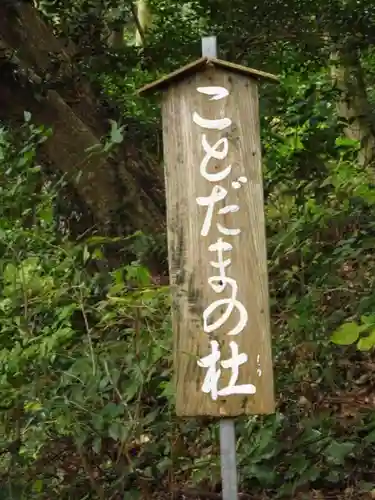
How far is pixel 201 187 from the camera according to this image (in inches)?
96.0

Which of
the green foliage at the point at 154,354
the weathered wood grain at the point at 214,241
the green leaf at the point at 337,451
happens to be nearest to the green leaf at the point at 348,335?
the green foliage at the point at 154,354

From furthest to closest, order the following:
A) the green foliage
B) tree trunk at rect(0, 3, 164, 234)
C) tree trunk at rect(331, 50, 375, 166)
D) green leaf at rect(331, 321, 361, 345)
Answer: tree trunk at rect(331, 50, 375, 166)
tree trunk at rect(0, 3, 164, 234)
the green foliage
green leaf at rect(331, 321, 361, 345)

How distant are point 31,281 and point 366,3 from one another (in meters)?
3.25

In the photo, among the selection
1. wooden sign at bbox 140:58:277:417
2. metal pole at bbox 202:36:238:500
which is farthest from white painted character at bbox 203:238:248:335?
metal pole at bbox 202:36:238:500

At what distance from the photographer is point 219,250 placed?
2.42m

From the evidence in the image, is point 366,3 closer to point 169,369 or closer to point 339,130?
point 339,130

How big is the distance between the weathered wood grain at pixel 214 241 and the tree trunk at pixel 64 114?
2409 millimetres

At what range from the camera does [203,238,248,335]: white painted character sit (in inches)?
94.6

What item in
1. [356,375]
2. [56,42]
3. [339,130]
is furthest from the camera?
[56,42]

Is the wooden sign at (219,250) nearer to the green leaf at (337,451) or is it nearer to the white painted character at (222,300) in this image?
the white painted character at (222,300)

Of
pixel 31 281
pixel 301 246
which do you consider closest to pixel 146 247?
pixel 301 246

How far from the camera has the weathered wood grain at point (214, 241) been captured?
2.41 metres

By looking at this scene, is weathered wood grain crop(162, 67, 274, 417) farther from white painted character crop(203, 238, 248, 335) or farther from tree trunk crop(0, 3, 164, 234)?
tree trunk crop(0, 3, 164, 234)

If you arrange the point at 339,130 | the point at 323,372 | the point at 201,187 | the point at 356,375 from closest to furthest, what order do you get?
the point at 201,187 → the point at 323,372 → the point at 339,130 → the point at 356,375
